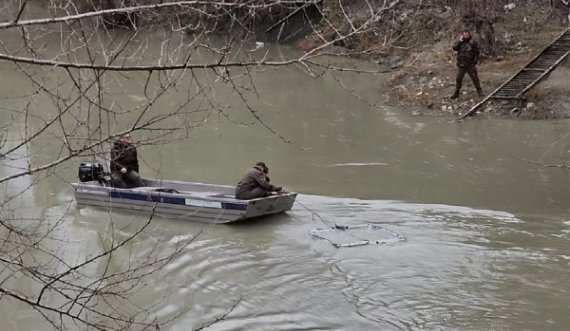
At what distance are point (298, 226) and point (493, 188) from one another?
4.02 m

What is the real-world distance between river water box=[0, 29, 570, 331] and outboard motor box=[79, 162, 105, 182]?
0.34 m

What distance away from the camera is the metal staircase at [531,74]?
17.9 m

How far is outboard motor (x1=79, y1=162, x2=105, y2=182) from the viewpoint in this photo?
11625mm

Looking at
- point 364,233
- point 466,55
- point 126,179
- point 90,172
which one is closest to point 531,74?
point 466,55

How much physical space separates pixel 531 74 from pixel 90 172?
11.8m

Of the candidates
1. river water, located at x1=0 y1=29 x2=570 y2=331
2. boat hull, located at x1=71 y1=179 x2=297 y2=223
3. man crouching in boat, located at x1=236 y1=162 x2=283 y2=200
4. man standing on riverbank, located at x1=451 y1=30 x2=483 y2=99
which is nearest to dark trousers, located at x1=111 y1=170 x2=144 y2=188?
boat hull, located at x1=71 y1=179 x2=297 y2=223

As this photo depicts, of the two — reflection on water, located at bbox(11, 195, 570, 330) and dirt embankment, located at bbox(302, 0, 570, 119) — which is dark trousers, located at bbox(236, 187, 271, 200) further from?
dirt embankment, located at bbox(302, 0, 570, 119)

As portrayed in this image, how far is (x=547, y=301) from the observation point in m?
8.34

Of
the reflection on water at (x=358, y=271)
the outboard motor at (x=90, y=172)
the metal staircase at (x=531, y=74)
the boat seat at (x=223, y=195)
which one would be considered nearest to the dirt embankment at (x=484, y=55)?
the metal staircase at (x=531, y=74)

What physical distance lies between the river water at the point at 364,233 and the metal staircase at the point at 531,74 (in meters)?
0.89

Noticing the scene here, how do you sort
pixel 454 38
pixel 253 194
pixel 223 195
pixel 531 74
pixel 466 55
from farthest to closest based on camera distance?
pixel 454 38
pixel 531 74
pixel 466 55
pixel 223 195
pixel 253 194

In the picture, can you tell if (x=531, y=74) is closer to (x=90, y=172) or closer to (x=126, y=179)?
(x=126, y=179)

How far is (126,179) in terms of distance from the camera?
11.7 metres

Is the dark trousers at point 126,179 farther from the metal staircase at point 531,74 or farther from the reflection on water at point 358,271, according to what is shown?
the metal staircase at point 531,74
